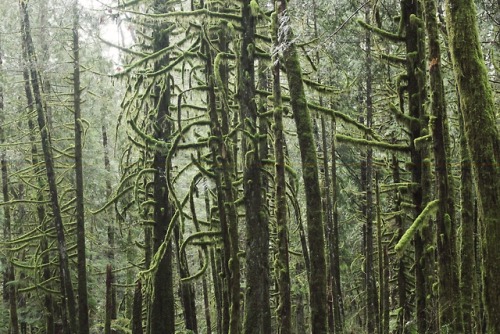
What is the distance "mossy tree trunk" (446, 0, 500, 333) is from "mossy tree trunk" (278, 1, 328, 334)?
290 centimetres

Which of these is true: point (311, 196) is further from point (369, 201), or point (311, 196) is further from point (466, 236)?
point (369, 201)

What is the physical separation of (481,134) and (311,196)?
11.9 feet

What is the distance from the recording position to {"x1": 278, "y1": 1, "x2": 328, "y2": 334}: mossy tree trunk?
8070 millimetres

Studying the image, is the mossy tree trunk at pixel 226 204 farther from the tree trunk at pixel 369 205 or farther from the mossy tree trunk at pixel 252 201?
the tree trunk at pixel 369 205

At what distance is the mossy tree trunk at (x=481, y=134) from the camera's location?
517cm

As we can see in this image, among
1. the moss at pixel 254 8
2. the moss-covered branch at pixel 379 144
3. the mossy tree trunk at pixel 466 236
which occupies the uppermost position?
the moss at pixel 254 8

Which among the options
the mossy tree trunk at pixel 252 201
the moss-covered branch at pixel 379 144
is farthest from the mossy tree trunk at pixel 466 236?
the mossy tree trunk at pixel 252 201

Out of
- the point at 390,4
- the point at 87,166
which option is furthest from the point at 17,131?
the point at 390,4

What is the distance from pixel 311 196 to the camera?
8.42 m

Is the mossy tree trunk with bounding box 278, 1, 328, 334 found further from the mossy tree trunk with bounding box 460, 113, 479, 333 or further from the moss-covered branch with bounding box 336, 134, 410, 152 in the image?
the mossy tree trunk with bounding box 460, 113, 479, 333

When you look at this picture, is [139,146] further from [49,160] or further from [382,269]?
[382,269]

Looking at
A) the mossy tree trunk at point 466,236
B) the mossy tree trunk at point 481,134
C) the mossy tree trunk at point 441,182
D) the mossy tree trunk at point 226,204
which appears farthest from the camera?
the mossy tree trunk at point 226,204

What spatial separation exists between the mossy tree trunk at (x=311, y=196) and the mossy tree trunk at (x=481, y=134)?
2902 millimetres

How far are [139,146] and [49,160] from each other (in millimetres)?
3354
